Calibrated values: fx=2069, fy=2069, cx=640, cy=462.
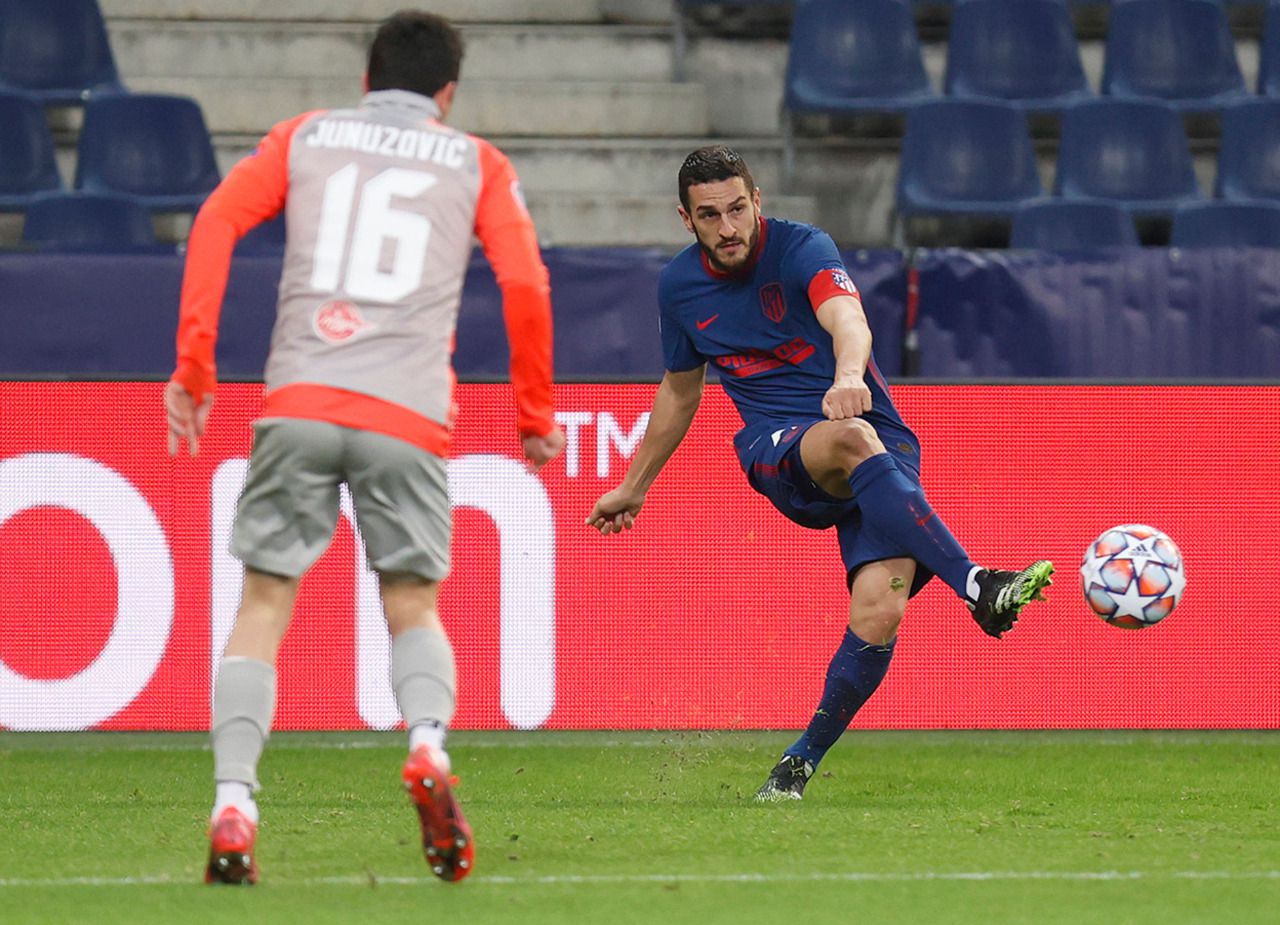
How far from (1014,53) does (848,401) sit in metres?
7.23

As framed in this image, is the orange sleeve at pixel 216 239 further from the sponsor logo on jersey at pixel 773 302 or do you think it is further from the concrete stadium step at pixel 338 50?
the concrete stadium step at pixel 338 50

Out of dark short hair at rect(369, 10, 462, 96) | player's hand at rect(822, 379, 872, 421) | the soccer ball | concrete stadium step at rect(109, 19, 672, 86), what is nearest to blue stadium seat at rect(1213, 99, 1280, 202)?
concrete stadium step at rect(109, 19, 672, 86)

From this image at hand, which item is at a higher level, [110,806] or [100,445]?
[100,445]

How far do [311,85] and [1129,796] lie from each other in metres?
7.13

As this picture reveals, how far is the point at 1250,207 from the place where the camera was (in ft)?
34.0

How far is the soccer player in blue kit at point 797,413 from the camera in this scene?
209 inches

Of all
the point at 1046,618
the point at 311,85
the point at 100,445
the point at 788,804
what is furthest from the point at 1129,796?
the point at 311,85

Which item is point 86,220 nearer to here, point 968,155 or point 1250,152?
point 968,155

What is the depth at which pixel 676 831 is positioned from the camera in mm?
4898

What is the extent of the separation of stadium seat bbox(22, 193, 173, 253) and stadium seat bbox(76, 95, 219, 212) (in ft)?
2.18

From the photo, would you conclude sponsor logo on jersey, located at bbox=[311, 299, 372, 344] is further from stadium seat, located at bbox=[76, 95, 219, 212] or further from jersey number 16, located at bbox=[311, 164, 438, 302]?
stadium seat, located at bbox=[76, 95, 219, 212]

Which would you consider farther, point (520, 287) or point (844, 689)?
point (844, 689)

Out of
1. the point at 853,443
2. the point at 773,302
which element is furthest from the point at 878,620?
the point at 773,302

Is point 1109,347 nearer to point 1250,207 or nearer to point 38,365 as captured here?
point 1250,207
